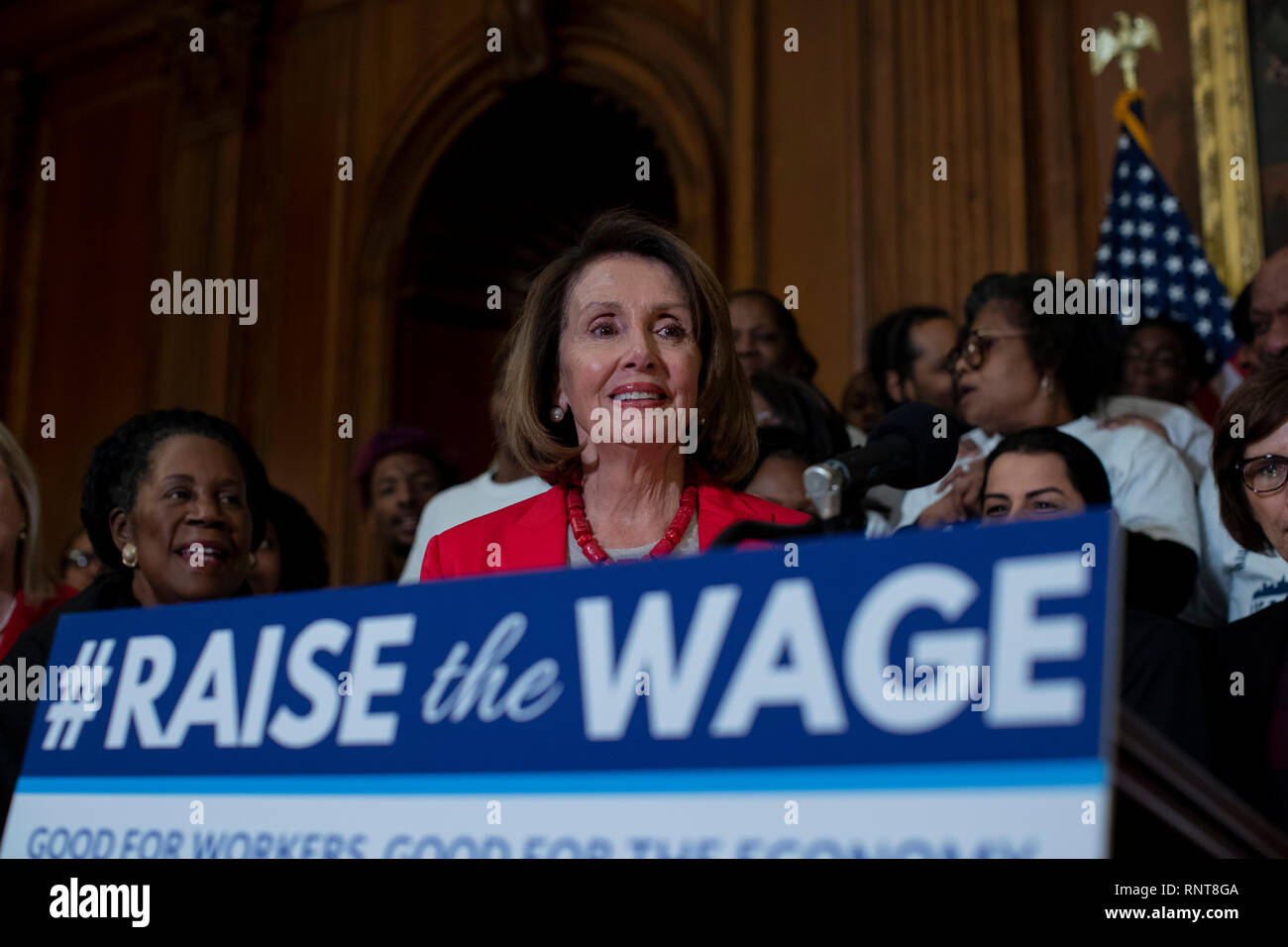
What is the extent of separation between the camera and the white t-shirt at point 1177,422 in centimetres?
322

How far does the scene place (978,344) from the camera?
312cm

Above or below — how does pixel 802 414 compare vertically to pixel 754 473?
above

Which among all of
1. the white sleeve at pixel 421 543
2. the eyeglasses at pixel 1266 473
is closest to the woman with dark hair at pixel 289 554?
the white sleeve at pixel 421 543

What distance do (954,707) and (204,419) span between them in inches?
75.3

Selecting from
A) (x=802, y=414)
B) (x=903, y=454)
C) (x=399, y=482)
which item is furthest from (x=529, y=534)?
(x=399, y=482)

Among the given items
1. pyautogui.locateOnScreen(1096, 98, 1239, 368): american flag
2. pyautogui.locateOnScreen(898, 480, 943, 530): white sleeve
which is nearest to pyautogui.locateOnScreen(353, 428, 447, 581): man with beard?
pyautogui.locateOnScreen(898, 480, 943, 530): white sleeve

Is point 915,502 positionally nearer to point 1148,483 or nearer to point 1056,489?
point 1148,483

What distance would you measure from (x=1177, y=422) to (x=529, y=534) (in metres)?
2.04

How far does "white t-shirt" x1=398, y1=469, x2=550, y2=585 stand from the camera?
11.2 ft

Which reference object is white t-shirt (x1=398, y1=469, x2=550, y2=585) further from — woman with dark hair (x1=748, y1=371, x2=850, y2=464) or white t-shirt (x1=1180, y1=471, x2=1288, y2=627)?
white t-shirt (x1=1180, y1=471, x2=1288, y2=627)

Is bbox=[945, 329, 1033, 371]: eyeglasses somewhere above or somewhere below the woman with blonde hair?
above

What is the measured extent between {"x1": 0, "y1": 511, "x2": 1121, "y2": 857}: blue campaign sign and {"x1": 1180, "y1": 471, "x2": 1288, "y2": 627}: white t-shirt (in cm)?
179

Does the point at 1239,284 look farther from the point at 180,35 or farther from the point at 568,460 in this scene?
the point at 180,35

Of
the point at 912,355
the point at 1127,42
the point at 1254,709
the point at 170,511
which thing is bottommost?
the point at 1254,709
